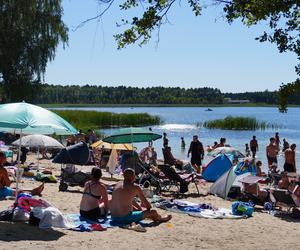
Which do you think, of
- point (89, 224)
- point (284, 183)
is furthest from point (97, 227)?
point (284, 183)

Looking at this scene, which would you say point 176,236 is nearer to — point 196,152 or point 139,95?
point 196,152

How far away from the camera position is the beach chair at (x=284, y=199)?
10.3 meters

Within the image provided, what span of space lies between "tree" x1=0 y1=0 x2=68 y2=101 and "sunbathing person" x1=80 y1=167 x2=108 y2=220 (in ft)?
63.1

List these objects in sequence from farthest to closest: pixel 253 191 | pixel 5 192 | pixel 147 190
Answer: pixel 253 191, pixel 147 190, pixel 5 192

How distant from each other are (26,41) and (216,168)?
615 inches

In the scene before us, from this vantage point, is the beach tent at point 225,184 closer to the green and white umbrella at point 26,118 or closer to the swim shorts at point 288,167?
the swim shorts at point 288,167

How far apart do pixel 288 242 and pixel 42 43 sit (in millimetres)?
21907

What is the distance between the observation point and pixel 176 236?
7.69m

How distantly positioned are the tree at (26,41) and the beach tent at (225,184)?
16.9 meters

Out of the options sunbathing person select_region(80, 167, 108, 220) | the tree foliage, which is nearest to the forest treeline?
the tree foliage

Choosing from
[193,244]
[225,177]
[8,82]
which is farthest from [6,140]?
[193,244]

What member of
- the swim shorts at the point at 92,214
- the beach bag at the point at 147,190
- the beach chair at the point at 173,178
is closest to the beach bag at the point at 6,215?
the swim shorts at the point at 92,214

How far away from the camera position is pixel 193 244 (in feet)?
23.9

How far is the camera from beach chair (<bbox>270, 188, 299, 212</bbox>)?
10.3 m
